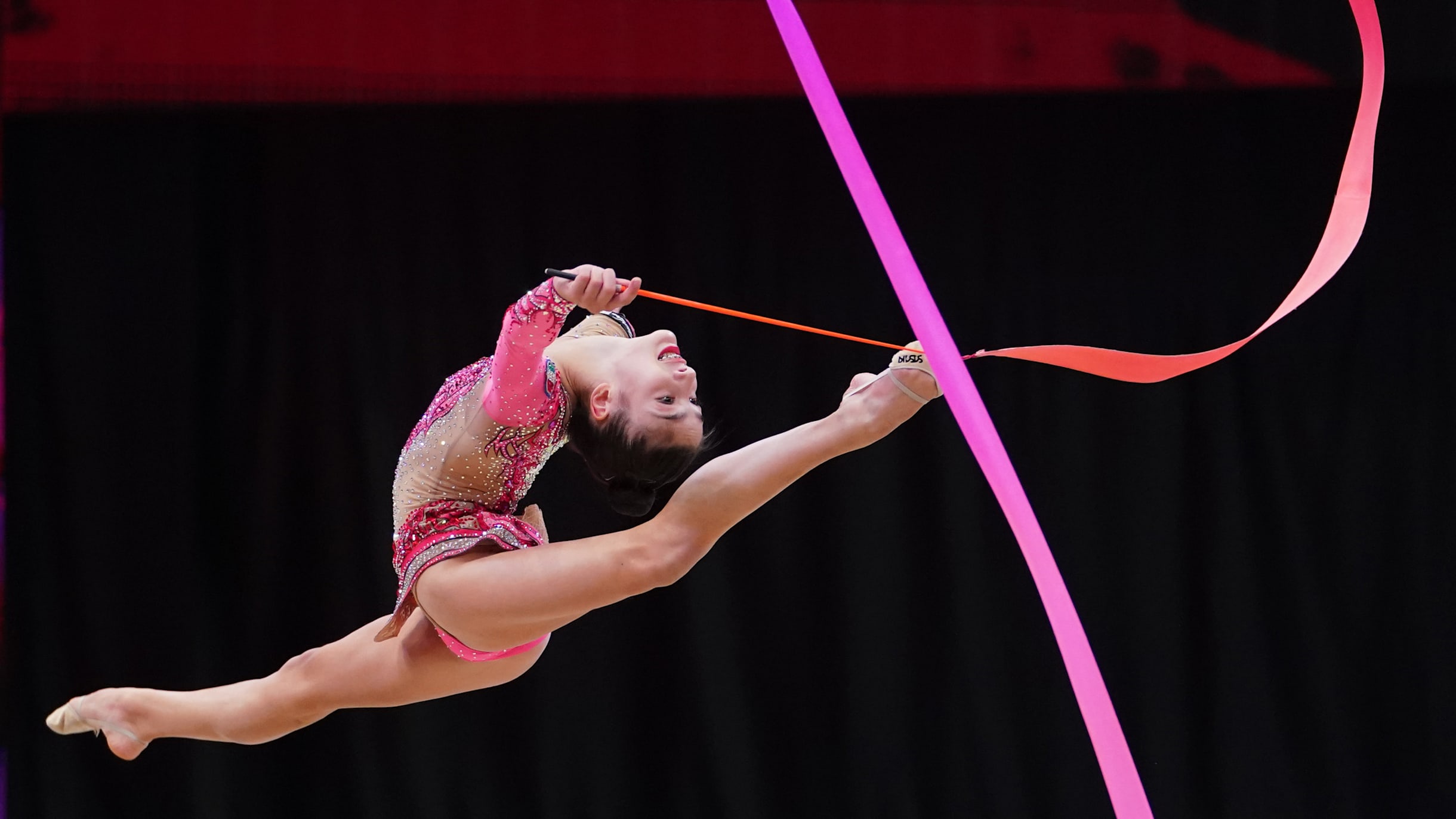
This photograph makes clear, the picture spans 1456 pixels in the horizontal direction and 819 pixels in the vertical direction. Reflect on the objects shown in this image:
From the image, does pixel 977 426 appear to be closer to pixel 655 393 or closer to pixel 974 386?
pixel 974 386

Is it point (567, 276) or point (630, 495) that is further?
point (630, 495)

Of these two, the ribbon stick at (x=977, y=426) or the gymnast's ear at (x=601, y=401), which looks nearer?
the ribbon stick at (x=977, y=426)

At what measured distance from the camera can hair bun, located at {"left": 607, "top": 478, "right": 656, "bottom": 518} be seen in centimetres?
221

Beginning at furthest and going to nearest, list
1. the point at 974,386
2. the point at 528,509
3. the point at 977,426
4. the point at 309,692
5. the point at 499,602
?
1. the point at 528,509
2. the point at 309,692
3. the point at 499,602
4. the point at 974,386
5. the point at 977,426

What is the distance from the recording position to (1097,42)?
3332 mm

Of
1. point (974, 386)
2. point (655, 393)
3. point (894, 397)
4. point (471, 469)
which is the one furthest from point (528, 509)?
point (974, 386)

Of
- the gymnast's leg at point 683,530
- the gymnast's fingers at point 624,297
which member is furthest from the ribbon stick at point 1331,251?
the gymnast's fingers at point 624,297

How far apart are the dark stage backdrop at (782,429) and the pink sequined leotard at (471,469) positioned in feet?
3.82

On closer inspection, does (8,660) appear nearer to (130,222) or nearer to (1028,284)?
(130,222)

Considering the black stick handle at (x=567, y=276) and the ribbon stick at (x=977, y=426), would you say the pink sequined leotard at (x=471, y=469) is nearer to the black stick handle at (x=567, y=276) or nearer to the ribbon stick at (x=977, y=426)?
the black stick handle at (x=567, y=276)

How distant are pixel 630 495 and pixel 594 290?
1.55 feet

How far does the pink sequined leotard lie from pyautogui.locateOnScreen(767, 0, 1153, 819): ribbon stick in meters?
0.61

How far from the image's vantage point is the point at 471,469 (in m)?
2.16

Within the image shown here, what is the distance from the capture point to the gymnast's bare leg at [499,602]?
74.7 inches
